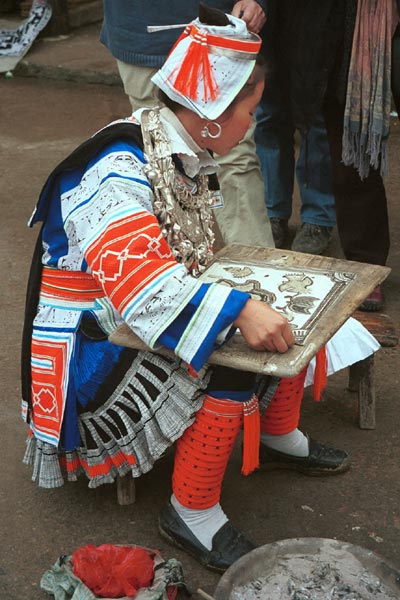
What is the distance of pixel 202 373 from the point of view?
2467 mm

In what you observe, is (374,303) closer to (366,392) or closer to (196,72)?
(366,392)

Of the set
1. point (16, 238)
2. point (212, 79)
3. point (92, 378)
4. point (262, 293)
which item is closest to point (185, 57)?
point (212, 79)

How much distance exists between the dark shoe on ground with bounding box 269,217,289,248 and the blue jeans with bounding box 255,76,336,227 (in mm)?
25

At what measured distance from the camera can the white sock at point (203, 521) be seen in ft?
8.64

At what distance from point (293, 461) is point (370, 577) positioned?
79 cm

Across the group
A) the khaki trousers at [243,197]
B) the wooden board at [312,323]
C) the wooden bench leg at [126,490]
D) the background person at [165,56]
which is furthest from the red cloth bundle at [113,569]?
the khaki trousers at [243,197]

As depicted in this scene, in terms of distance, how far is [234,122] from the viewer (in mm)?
2518

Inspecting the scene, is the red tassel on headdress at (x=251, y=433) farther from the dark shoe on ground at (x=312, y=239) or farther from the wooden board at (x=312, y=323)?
the dark shoe on ground at (x=312, y=239)

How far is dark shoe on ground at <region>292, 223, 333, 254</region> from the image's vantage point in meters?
4.46

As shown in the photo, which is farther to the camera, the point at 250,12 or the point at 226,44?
the point at 250,12

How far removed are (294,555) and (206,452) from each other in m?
0.38

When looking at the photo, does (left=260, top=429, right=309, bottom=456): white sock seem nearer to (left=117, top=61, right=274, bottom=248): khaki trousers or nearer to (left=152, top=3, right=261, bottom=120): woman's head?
(left=152, top=3, right=261, bottom=120): woman's head

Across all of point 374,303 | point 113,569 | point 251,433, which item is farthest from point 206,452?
point 374,303

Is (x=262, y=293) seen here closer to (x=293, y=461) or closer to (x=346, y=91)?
(x=293, y=461)
